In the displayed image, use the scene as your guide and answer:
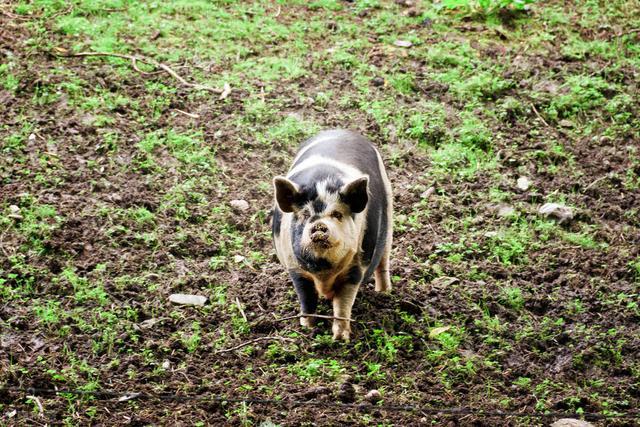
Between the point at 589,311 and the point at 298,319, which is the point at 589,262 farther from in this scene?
the point at 298,319

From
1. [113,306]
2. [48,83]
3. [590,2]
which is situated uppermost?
[590,2]

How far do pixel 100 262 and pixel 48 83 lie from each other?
244 cm

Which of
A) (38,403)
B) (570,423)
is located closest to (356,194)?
(570,423)

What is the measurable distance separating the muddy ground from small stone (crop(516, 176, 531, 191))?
1.3 inches

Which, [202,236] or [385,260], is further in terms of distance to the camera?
[202,236]

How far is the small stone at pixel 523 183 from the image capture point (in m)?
6.16

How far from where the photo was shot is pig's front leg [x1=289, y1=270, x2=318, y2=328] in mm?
4543

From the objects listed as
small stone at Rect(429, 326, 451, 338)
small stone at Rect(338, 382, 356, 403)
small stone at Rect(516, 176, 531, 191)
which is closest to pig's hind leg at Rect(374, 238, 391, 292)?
small stone at Rect(429, 326, 451, 338)

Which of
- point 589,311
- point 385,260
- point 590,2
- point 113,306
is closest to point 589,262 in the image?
point 589,311

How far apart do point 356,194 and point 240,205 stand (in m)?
1.79

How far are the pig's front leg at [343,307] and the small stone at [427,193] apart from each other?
1698 millimetres

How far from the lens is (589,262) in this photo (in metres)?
5.35

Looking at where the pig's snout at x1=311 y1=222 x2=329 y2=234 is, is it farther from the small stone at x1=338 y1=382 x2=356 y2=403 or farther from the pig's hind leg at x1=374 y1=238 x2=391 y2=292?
the pig's hind leg at x1=374 y1=238 x2=391 y2=292

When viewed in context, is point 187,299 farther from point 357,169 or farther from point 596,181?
point 596,181
